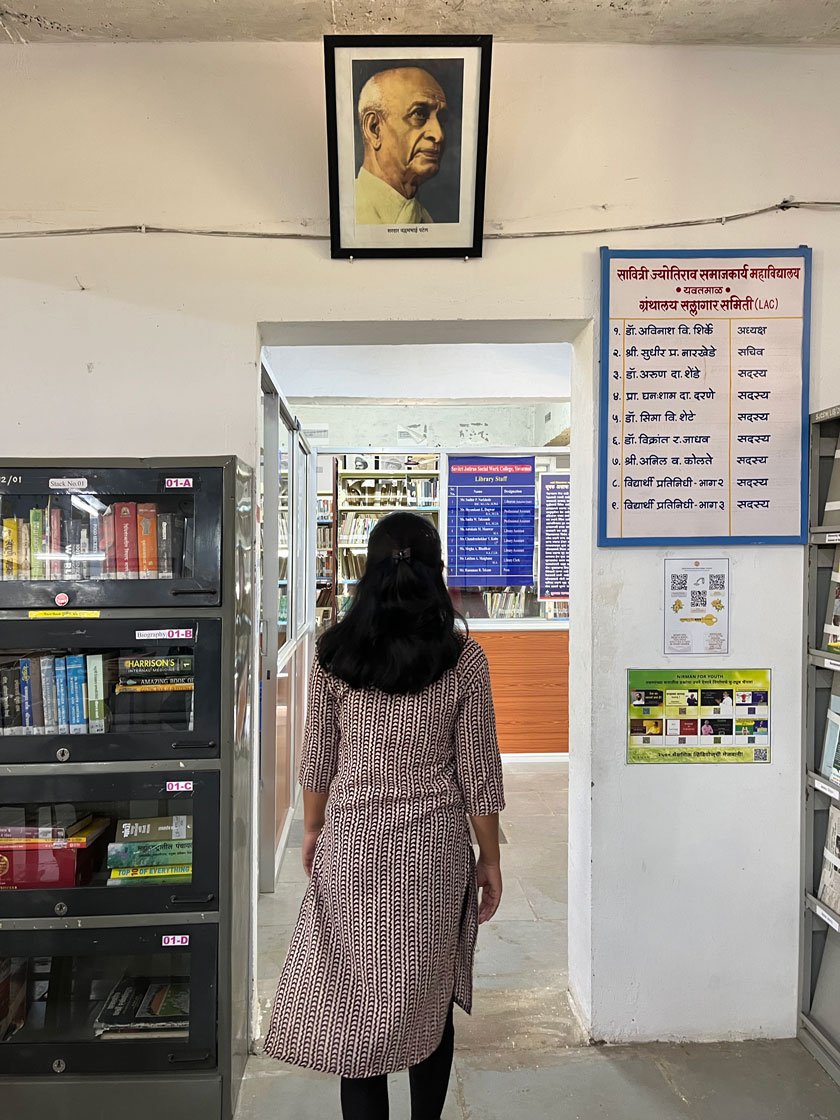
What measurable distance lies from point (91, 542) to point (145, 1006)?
135cm

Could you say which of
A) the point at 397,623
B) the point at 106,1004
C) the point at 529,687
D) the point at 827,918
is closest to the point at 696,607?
the point at 827,918

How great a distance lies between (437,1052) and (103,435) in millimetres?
2019

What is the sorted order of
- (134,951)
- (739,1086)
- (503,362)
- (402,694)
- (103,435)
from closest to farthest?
(402,694)
(134,951)
(739,1086)
(103,435)
(503,362)

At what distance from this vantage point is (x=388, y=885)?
169 cm

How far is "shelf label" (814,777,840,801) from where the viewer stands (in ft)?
8.05

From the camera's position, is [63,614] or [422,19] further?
[422,19]

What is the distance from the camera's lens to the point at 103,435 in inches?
100

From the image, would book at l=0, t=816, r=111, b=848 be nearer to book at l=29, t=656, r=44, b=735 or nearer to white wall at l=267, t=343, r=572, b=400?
book at l=29, t=656, r=44, b=735

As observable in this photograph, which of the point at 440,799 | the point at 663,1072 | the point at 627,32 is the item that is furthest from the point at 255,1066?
the point at 627,32

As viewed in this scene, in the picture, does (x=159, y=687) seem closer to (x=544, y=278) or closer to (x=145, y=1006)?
(x=145, y=1006)

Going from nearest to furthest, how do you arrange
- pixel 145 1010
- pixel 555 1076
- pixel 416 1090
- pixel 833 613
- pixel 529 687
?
1. pixel 416 1090
2. pixel 145 1010
3. pixel 555 1076
4. pixel 833 613
5. pixel 529 687

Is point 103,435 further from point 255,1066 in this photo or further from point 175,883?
point 255,1066

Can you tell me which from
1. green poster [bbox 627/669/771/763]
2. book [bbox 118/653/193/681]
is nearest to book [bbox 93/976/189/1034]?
book [bbox 118/653/193/681]

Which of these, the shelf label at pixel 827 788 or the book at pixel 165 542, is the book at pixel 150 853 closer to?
the book at pixel 165 542
